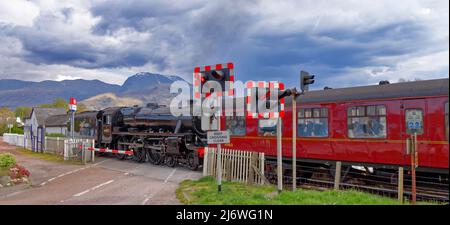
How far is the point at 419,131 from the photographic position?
1027cm

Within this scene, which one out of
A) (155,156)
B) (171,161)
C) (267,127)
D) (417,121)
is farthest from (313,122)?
(155,156)

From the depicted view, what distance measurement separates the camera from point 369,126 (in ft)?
37.3

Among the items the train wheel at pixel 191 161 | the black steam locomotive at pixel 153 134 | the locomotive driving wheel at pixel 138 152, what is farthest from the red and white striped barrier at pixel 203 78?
the locomotive driving wheel at pixel 138 152

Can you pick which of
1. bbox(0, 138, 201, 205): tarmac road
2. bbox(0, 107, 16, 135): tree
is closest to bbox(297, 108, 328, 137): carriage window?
bbox(0, 138, 201, 205): tarmac road

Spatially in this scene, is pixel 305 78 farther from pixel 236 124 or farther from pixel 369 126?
pixel 236 124

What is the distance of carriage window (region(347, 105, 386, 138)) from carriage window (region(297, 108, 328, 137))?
0.90 m

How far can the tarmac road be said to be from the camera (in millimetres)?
10438

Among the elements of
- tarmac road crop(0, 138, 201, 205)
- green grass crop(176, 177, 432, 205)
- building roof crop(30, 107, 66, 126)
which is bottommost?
tarmac road crop(0, 138, 201, 205)

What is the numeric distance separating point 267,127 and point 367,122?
12.9 feet

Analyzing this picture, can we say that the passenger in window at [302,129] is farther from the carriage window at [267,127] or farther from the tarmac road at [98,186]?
the tarmac road at [98,186]

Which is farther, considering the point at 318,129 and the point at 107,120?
the point at 107,120

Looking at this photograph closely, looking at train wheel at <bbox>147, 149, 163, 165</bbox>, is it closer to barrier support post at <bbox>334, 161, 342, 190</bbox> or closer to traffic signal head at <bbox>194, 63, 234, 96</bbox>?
barrier support post at <bbox>334, 161, 342, 190</bbox>

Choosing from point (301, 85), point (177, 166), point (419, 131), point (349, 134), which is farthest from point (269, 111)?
point (177, 166)
